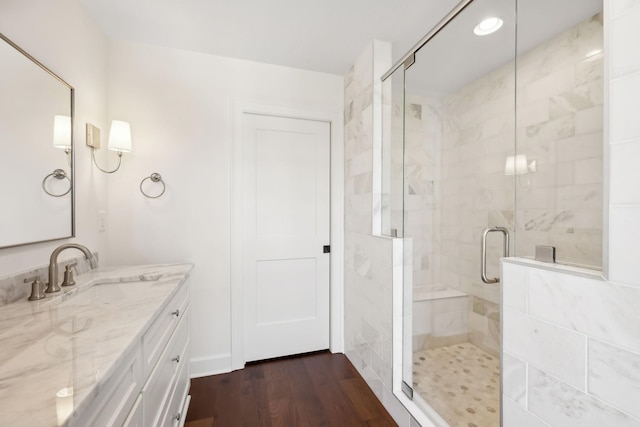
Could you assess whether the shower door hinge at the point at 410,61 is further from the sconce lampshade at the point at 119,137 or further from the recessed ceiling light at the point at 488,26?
the sconce lampshade at the point at 119,137

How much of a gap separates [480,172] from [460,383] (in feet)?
4.60

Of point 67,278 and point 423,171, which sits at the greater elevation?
point 423,171

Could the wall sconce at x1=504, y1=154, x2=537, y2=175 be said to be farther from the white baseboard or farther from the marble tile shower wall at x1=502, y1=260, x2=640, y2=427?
the white baseboard

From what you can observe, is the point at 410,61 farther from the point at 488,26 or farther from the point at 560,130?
the point at 560,130

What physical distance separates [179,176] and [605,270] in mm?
2280

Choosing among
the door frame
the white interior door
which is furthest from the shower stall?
the white interior door

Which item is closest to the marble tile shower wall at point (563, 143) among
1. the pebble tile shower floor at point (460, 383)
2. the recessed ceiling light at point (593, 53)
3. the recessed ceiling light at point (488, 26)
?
the recessed ceiling light at point (593, 53)

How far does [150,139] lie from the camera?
1967mm

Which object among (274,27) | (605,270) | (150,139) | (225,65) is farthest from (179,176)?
(605,270)

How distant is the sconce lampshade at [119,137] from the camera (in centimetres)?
173

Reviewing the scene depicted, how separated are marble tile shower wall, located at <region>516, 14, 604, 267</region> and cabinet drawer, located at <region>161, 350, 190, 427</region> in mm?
1672

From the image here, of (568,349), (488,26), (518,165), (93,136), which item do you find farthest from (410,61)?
(93,136)

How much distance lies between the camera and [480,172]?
5.72 feet

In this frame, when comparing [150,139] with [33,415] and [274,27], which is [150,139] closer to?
[274,27]
